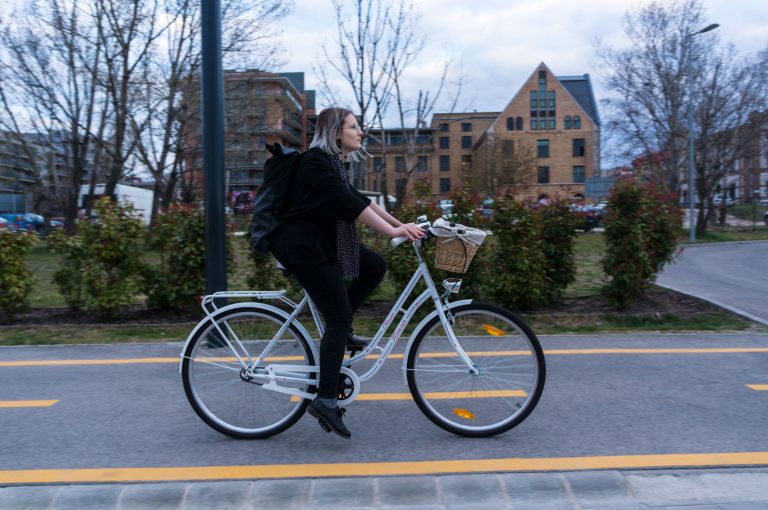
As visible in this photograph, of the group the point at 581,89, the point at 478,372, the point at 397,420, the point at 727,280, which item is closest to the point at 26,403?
the point at 397,420

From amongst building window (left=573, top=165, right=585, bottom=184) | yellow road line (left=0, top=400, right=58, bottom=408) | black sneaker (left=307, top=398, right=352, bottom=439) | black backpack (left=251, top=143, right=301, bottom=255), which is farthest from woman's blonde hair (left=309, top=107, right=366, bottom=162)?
building window (left=573, top=165, right=585, bottom=184)

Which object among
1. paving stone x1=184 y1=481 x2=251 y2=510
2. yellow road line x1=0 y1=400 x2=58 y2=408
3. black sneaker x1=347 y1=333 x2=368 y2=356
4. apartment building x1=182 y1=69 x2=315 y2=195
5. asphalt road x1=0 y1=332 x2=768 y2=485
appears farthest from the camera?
apartment building x1=182 y1=69 x2=315 y2=195

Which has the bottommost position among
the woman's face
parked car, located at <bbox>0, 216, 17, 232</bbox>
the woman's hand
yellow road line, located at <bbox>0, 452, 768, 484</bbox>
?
yellow road line, located at <bbox>0, 452, 768, 484</bbox>

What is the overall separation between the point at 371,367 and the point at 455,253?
90 cm

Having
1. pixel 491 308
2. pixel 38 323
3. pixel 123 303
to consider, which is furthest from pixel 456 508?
pixel 38 323

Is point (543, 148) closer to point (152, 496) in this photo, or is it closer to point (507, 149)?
point (507, 149)

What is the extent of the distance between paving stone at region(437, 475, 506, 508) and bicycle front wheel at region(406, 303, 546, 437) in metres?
0.60

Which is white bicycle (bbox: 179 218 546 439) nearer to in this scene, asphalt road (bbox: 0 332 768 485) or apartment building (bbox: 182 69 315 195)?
asphalt road (bbox: 0 332 768 485)

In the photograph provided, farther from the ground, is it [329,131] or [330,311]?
[329,131]

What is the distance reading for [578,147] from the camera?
73250mm

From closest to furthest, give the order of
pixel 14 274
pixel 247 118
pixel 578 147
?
1. pixel 14 274
2. pixel 247 118
3. pixel 578 147

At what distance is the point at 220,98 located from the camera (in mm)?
6074

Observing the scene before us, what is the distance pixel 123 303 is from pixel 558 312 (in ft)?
18.0

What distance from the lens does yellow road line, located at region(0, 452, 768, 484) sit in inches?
130
